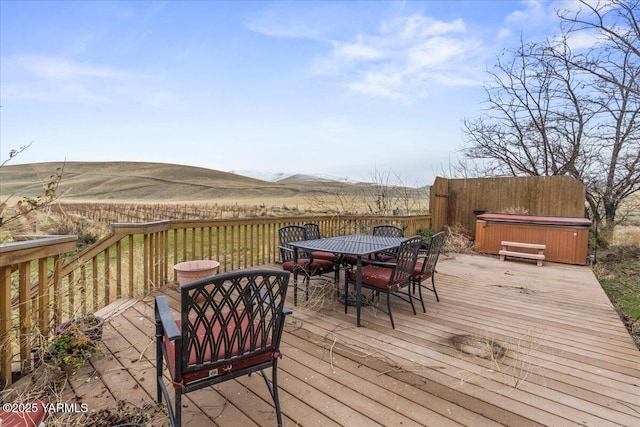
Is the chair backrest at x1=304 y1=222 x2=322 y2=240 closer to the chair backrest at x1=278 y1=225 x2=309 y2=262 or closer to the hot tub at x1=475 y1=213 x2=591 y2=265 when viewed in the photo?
the chair backrest at x1=278 y1=225 x2=309 y2=262

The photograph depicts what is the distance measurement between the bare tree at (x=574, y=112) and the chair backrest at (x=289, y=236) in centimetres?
704

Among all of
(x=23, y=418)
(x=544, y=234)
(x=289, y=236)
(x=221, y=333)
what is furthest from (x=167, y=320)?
(x=544, y=234)

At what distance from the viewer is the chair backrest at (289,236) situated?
399 cm

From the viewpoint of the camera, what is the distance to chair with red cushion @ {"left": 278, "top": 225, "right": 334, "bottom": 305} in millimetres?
3510

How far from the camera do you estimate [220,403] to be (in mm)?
1748

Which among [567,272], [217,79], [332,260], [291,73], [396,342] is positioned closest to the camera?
[396,342]

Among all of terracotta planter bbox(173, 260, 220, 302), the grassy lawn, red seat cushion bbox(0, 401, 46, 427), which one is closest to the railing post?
red seat cushion bbox(0, 401, 46, 427)

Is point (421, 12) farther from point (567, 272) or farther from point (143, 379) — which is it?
point (143, 379)

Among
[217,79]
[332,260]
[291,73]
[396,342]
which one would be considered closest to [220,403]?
[396,342]

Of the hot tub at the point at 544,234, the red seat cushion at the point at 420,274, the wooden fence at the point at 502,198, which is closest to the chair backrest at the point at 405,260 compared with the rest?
the red seat cushion at the point at 420,274

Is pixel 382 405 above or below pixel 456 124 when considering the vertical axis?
below

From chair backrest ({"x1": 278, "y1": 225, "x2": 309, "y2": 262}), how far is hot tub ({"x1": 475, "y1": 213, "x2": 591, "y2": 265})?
4476 millimetres

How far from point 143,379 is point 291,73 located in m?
8.64

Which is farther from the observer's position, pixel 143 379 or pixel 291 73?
pixel 291 73
